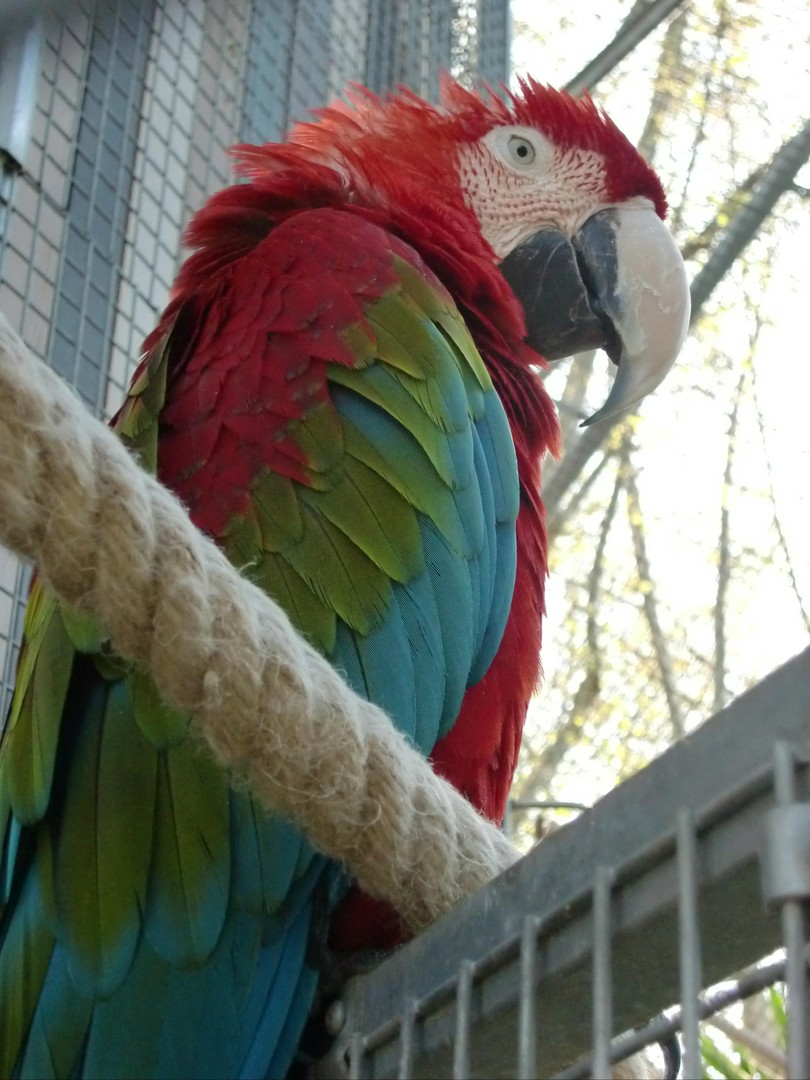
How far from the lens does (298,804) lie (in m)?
0.65

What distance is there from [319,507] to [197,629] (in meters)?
0.50

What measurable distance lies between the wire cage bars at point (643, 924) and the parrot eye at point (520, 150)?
132 centimetres

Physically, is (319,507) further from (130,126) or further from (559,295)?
(130,126)

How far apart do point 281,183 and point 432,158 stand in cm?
28

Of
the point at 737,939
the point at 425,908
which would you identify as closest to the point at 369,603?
the point at 425,908

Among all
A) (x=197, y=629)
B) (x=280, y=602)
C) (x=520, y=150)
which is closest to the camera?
(x=197, y=629)

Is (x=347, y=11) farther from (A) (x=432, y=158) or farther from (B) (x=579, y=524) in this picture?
(B) (x=579, y=524)

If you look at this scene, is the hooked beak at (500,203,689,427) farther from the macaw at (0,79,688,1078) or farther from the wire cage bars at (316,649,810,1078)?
the wire cage bars at (316,649,810,1078)

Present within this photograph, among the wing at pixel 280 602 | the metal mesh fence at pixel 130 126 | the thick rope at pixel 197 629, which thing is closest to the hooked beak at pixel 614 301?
the wing at pixel 280 602

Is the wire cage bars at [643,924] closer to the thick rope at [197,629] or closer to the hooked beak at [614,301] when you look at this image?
the thick rope at [197,629]

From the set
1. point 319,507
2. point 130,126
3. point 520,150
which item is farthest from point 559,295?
point 130,126

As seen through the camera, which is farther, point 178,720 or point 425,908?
point 178,720

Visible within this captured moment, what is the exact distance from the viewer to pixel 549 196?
1.68m

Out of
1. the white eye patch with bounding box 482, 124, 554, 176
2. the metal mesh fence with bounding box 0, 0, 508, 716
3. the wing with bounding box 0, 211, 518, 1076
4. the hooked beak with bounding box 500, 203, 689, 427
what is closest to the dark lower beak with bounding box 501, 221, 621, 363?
the hooked beak with bounding box 500, 203, 689, 427
